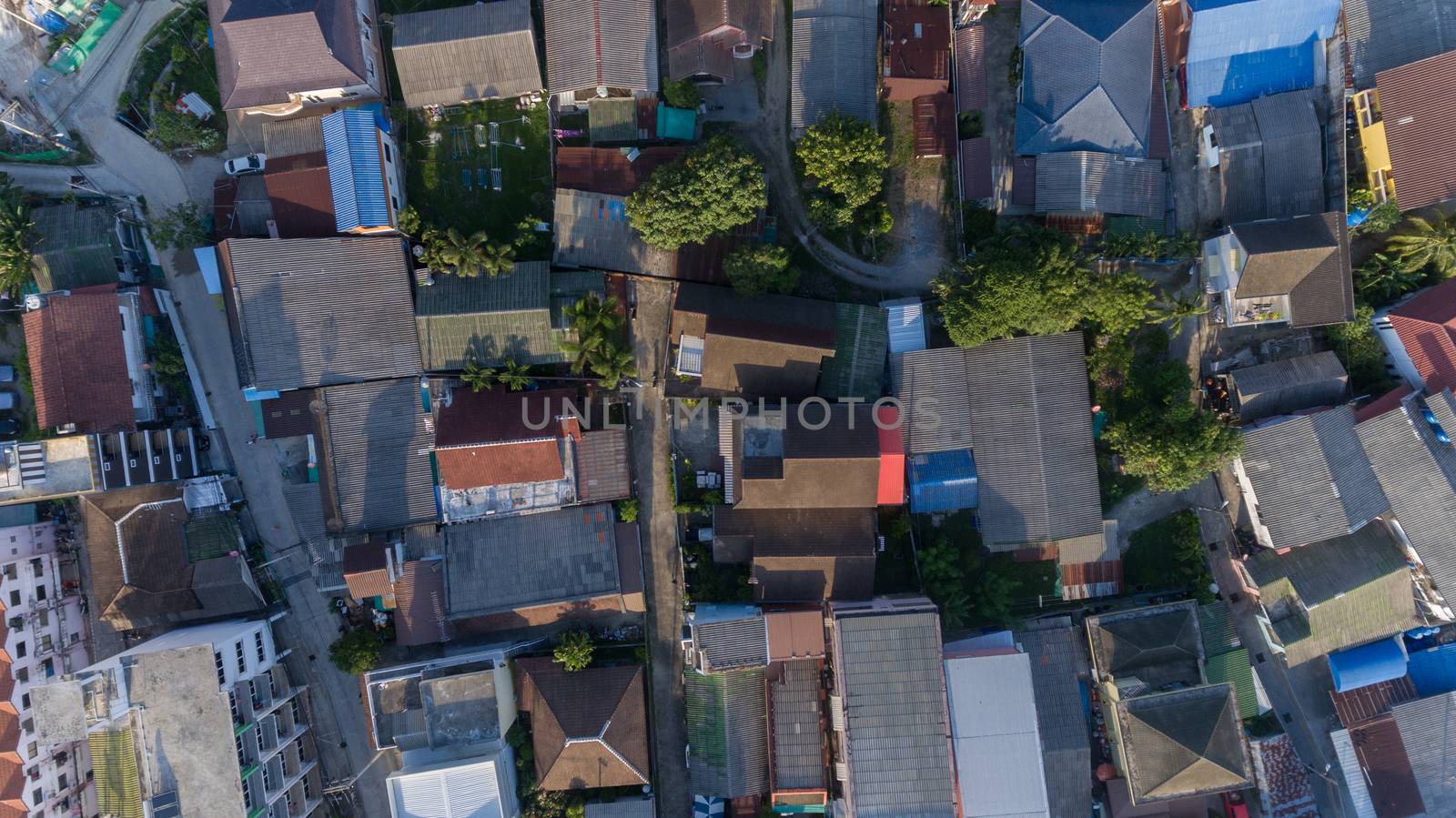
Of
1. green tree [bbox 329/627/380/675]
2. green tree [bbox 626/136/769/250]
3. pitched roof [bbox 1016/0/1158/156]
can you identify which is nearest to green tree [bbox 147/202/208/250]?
green tree [bbox 329/627/380/675]

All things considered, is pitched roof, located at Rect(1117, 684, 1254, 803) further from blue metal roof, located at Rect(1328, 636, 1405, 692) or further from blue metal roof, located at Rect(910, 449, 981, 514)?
blue metal roof, located at Rect(910, 449, 981, 514)

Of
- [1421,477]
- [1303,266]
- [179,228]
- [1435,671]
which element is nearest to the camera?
[1303,266]

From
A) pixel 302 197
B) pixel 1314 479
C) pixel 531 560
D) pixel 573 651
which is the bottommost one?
pixel 573 651

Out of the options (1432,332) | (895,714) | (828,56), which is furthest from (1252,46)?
(895,714)

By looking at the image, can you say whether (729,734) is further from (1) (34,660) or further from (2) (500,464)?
(1) (34,660)

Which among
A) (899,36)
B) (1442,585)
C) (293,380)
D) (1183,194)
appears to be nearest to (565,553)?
(293,380)

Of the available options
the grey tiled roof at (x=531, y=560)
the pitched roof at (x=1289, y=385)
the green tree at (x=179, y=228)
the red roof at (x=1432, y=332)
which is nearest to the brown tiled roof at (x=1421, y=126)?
the red roof at (x=1432, y=332)
